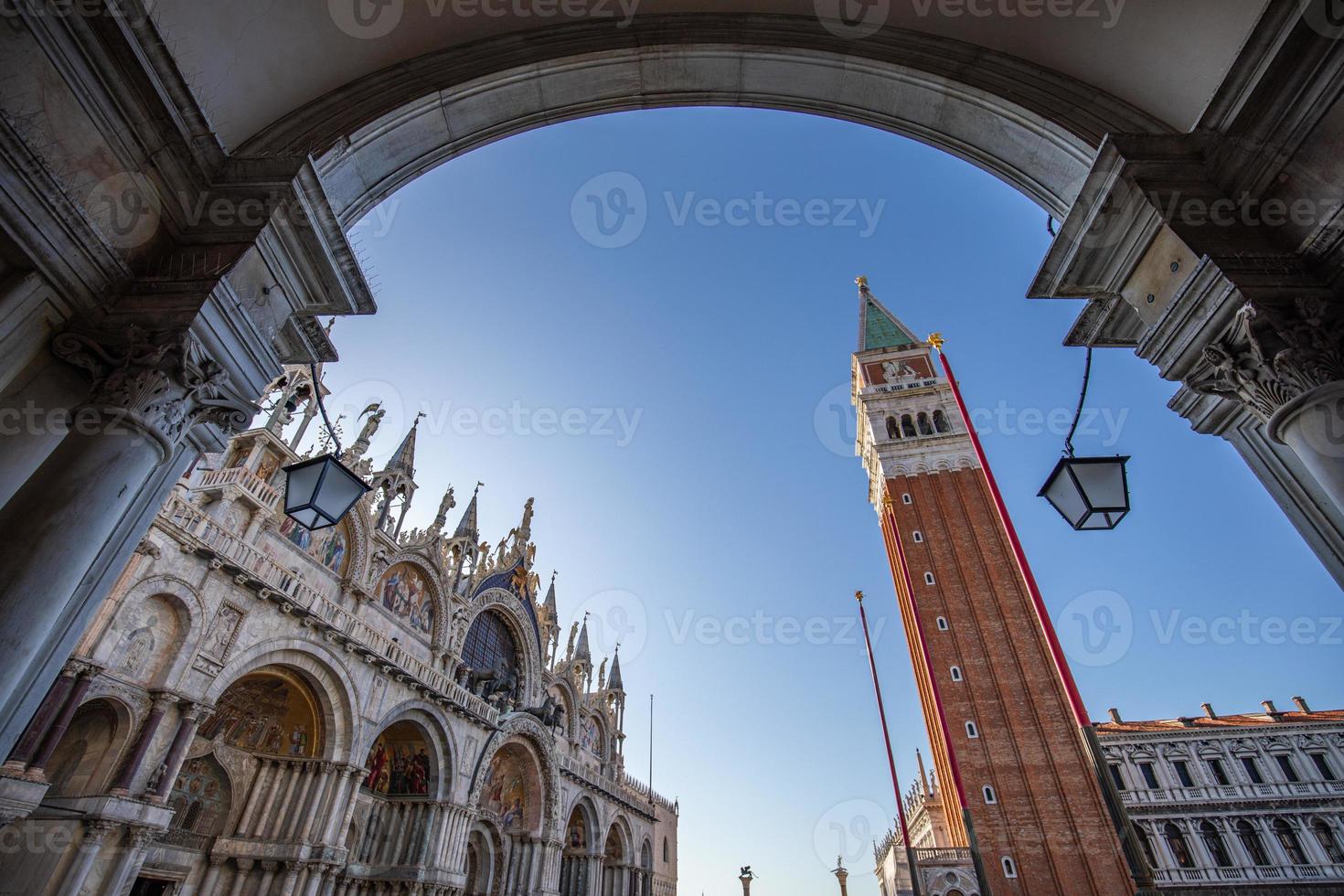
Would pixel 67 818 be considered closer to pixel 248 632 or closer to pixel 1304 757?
pixel 248 632

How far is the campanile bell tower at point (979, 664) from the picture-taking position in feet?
82.3

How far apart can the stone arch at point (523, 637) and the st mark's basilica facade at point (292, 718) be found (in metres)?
0.09

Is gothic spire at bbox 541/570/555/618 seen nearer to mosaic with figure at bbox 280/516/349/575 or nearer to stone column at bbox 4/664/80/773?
mosaic with figure at bbox 280/516/349/575

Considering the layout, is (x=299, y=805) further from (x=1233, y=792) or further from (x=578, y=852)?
(x=1233, y=792)

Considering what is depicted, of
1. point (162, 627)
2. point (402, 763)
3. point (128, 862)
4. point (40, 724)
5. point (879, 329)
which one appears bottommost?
point (128, 862)

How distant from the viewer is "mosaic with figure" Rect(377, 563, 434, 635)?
671 inches

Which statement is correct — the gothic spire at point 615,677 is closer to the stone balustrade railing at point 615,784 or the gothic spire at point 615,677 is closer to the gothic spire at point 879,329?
the stone balustrade railing at point 615,784

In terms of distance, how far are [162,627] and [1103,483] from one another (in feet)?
42.6

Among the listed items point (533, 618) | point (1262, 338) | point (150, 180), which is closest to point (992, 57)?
point (1262, 338)

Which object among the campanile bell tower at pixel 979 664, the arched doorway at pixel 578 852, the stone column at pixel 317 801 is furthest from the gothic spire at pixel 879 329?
the stone column at pixel 317 801

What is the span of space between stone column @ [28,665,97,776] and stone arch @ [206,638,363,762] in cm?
332

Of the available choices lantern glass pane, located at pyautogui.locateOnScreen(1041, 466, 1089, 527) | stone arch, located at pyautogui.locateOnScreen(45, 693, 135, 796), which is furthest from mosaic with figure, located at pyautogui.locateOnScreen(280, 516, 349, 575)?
lantern glass pane, located at pyautogui.locateOnScreen(1041, 466, 1089, 527)

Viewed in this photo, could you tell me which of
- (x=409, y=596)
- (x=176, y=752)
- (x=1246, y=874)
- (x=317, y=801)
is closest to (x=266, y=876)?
(x=317, y=801)

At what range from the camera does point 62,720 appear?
27.7 ft
